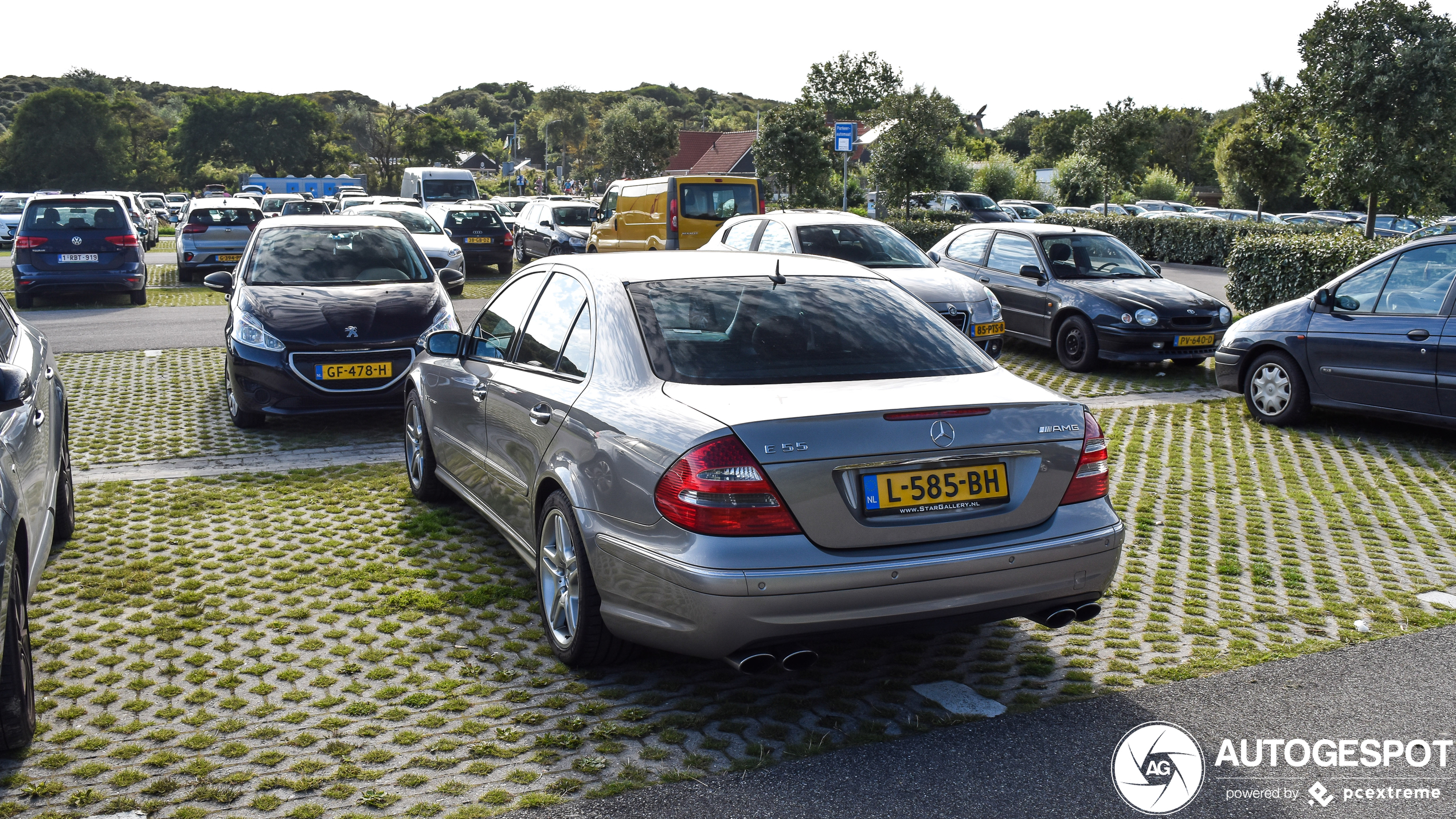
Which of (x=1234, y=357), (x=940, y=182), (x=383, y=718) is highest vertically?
(x=940, y=182)

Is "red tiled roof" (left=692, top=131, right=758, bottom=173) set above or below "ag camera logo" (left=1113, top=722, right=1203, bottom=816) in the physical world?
above

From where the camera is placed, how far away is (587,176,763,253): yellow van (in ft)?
64.1

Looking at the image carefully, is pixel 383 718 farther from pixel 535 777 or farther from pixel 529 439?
pixel 529 439

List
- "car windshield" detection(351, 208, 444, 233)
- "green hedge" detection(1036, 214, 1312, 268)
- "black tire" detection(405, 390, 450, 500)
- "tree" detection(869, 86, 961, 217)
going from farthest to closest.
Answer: "tree" detection(869, 86, 961, 217) < "green hedge" detection(1036, 214, 1312, 268) < "car windshield" detection(351, 208, 444, 233) < "black tire" detection(405, 390, 450, 500)

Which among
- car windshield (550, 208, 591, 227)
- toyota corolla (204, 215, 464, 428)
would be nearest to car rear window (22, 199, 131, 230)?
car windshield (550, 208, 591, 227)

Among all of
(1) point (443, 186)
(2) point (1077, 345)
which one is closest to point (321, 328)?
(2) point (1077, 345)

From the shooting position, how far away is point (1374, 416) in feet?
29.0

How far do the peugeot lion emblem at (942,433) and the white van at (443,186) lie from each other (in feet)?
98.1

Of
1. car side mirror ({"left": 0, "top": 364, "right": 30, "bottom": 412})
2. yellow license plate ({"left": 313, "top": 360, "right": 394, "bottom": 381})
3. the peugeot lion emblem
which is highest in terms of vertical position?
car side mirror ({"left": 0, "top": 364, "right": 30, "bottom": 412})

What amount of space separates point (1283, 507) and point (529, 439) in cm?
489

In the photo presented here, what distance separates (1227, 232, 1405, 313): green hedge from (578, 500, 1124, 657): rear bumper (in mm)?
11788

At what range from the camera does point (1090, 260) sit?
43.5ft

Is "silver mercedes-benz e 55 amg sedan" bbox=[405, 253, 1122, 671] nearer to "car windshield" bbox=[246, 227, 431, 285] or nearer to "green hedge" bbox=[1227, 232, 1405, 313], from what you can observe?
"car windshield" bbox=[246, 227, 431, 285]

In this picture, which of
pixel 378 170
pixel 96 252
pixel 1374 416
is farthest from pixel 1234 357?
pixel 378 170
